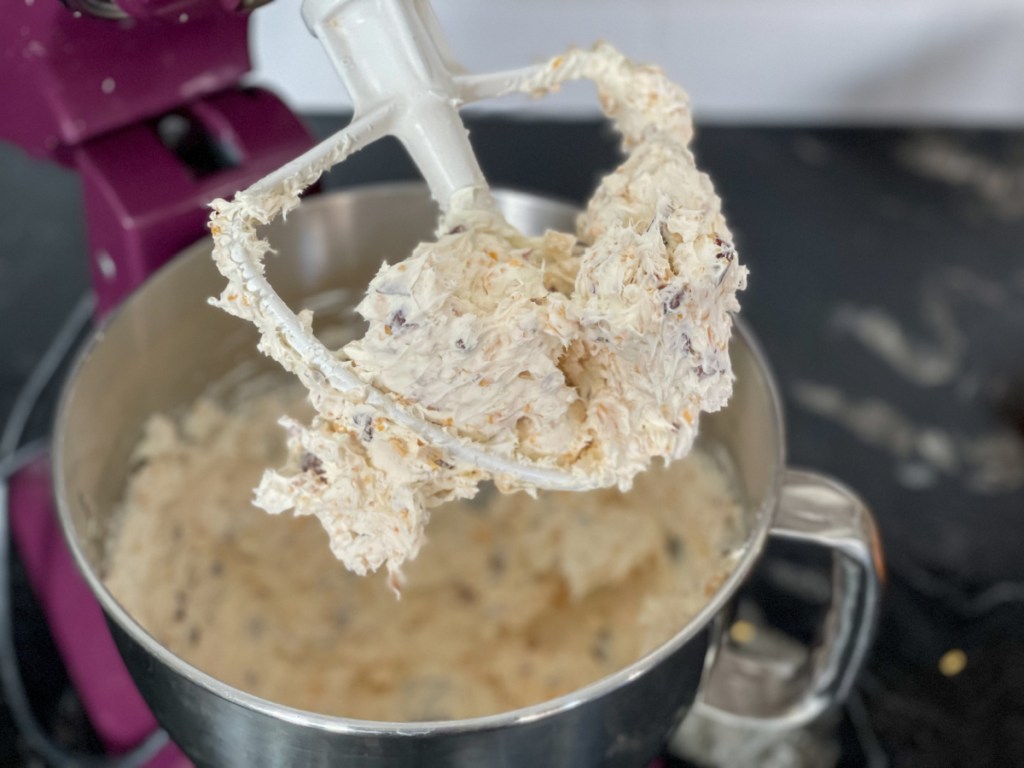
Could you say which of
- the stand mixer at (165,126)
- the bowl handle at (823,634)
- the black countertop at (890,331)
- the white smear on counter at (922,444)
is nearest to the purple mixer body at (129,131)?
the stand mixer at (165,126)

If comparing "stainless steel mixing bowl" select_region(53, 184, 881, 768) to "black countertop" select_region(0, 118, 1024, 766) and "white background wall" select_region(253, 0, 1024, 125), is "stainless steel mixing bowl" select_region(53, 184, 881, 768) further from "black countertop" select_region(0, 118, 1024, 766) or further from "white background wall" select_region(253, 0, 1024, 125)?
"white background wall" select_region(253, 0, 1024, 125)

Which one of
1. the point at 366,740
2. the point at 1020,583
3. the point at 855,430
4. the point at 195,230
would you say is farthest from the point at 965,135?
the point at 366,740

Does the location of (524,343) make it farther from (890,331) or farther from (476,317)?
(890,331)

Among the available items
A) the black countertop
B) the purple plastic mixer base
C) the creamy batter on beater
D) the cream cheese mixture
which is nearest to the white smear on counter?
the black countertop

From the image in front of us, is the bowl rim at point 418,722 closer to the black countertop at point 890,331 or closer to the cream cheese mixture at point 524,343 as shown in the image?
the cream cheese mixture at point 524,343

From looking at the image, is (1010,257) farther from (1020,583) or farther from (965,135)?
(1020,583)
